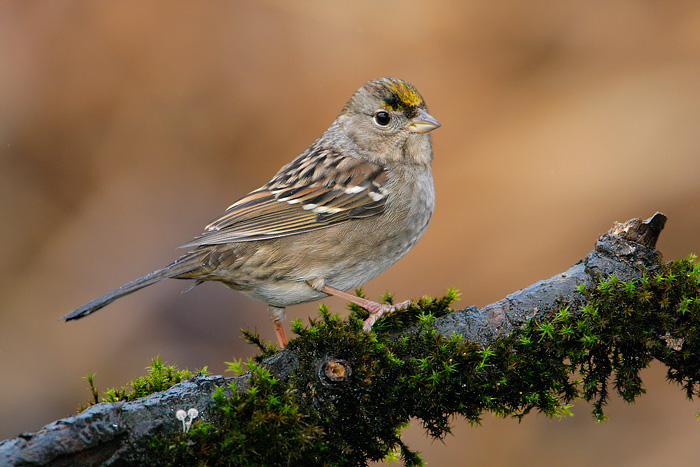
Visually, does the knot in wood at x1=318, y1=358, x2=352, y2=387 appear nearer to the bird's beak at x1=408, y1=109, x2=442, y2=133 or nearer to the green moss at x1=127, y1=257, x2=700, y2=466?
the green moss at x1=127, y1=257, x2=700, y2=466

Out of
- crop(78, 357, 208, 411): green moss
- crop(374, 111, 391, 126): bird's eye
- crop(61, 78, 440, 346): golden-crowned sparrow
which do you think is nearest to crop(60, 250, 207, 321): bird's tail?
crop(61, 78, 440, 346): golden-crowned sparrow

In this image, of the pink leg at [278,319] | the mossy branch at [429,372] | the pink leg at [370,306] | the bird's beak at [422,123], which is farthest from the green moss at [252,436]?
the bird's beak at [422,123]

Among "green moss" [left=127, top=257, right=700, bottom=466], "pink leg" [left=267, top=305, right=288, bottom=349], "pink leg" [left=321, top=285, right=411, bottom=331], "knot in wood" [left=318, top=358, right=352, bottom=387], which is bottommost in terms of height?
"green moss" [left=127, top=257, right=700, bottom=466]

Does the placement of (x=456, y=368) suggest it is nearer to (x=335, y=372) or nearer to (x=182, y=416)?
(x=335, y=372)

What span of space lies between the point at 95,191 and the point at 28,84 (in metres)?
1.48

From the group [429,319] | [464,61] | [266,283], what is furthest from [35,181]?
[429,319]

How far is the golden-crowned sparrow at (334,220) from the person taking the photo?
4016 millimetres

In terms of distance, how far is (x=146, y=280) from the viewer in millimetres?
3555

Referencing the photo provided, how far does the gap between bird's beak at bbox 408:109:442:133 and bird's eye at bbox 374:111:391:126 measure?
17cm

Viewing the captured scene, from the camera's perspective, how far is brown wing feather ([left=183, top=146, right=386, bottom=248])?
4066mm

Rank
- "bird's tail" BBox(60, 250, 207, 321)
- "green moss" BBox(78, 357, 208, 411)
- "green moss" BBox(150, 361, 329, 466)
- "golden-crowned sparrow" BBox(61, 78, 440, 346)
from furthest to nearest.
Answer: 1. "golden-crowned sparrow" BBox(61, 78, 440, 346)
2. "bird's tail" BBox(60, 250, 207, 321)
3. "green moss" BBox(78, 357, 208, 411)
4. "green moss" BBox(150, 361, 329, 466)

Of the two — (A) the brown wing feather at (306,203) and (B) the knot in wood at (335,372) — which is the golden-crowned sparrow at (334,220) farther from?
(B) the knot in wood at (335,372)

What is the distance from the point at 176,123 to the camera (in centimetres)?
774

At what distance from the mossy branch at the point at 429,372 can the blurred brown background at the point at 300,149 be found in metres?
3.62
